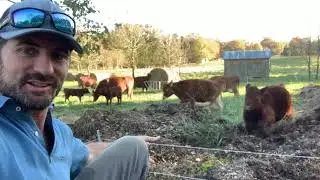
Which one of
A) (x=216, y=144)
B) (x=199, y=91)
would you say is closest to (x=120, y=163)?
(x=216, y=144)

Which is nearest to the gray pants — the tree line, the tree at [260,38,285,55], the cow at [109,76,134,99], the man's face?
the man's face

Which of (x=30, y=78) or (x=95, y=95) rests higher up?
(x=30, y=78)

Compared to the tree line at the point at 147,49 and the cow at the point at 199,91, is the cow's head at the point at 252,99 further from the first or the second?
the tree line at the point at 147,49

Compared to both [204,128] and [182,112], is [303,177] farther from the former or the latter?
[182,112]

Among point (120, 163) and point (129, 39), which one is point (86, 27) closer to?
A: point (120, 163)

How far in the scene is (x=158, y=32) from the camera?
42688 millimetres

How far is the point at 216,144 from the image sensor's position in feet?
26.1

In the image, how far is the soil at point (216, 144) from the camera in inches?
231

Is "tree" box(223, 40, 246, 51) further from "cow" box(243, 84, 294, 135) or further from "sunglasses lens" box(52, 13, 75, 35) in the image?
"sunglasses lens" box(52, 13, 75, 35)

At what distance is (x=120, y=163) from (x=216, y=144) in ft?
17.7

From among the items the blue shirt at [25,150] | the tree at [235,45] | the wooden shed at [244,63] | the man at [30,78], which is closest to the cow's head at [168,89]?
the blue shirt at [25,150]

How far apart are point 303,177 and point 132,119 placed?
4906 millimetres

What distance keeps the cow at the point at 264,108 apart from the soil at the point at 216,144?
0.72 ft

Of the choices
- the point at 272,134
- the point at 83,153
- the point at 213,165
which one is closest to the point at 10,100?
the point at 83,153
